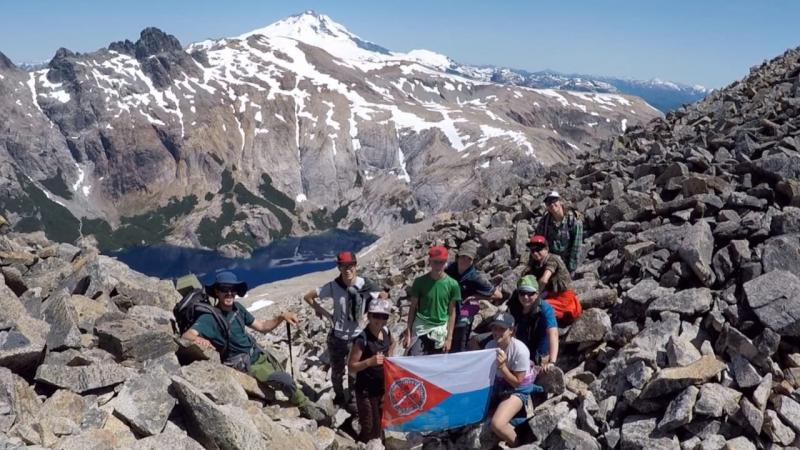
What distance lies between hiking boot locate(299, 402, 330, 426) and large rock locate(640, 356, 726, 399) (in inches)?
274

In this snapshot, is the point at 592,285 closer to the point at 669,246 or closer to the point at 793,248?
the point at 669,246

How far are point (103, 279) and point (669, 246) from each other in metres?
15.5

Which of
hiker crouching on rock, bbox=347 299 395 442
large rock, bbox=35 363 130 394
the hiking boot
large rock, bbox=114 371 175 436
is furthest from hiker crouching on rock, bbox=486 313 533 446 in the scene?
large rock, bbox=35 363 130 394

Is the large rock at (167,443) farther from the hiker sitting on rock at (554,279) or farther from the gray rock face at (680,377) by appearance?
the gray rock face at (680,377)

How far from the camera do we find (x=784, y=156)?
61.9 ft

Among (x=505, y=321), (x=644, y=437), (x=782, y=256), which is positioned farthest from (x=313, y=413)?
(x=782, y=256)

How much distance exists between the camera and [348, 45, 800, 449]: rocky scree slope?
10484 millimetres

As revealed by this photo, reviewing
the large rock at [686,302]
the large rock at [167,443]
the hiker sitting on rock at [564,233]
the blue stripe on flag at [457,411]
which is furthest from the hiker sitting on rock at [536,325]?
the large rock at [167,443]

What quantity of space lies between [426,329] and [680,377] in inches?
200

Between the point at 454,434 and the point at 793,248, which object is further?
the point at 793,248

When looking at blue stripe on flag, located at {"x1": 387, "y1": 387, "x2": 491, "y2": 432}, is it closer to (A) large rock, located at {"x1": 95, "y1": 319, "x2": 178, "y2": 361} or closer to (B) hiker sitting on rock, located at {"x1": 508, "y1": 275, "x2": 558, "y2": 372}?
(B) hiker sitting on rock, located at {"x1": 508, "y1": 275, "x2": 558, "y2": 372}

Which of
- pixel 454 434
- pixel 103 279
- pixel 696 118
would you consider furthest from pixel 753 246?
pixel 696 118

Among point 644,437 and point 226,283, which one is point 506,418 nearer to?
point 644,437

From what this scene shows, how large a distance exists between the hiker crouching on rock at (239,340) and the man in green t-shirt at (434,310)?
2.82 metres
